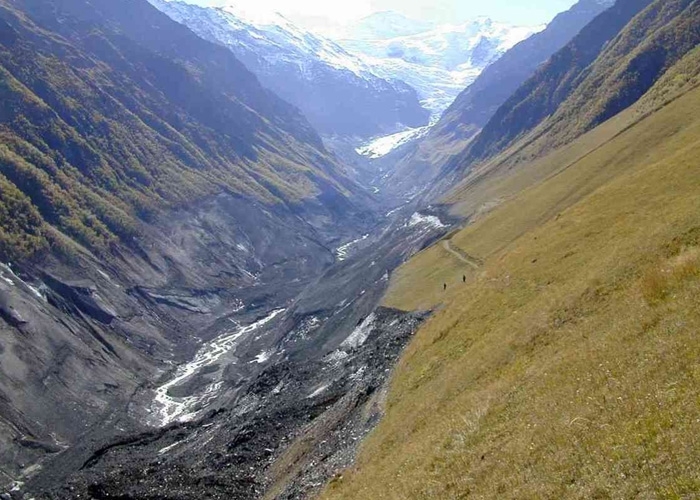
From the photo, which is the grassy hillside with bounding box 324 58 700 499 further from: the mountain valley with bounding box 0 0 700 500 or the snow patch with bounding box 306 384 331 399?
the snow patch with bounding box 306 384 331 399

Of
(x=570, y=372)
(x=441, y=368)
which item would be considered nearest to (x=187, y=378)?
(x=441, y=368)

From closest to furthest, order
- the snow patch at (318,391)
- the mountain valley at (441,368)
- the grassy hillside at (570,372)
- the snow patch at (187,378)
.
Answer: the grassy hillside at (570,372) → the mountain valley at (441,368) → the snow patch at (318,391) → the snow patch at (187,378)

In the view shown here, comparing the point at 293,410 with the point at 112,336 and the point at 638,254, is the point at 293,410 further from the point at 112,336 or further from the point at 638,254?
the point at 112,336

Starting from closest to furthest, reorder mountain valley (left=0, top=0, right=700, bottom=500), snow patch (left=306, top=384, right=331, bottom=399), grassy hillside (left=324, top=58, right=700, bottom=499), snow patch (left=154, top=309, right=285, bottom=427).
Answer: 1. grassy hillside (left=324, top=58, right=700, bottom=499)
2. mountain valley (left=0, top=0, right=700, bottom=500)
3. snow patch (left=306, top=384, right=331, bottom=399)
4. snow patch (left=154, top=309, right=285, bottom=427)

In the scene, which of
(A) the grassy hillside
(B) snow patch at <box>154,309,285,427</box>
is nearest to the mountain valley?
(A) the grassy hillside

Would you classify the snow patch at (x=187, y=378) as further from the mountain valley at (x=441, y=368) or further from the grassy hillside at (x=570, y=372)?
the grassy hillside at (x=570, y=372)

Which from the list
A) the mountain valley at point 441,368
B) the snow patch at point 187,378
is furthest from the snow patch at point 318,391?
the snow patch at point 187,378

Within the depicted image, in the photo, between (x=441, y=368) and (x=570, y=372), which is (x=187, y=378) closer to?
(x=441, y=368)

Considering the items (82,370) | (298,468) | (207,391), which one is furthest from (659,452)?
(82,370)
